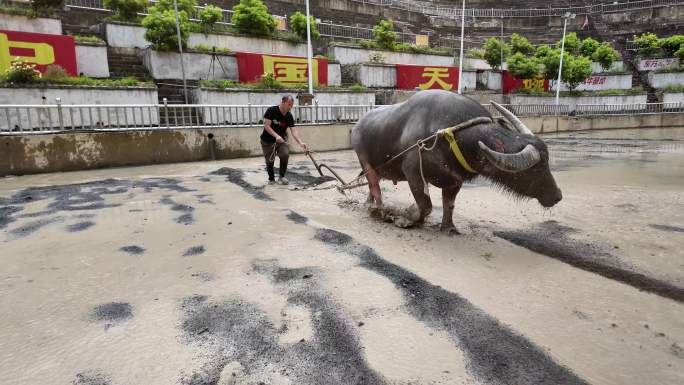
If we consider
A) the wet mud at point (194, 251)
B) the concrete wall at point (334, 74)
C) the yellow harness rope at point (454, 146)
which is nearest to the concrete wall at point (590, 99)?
the concrete wall at point (334, 74)

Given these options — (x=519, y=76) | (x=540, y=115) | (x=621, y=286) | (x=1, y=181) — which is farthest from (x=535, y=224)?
(x=519, y=76)

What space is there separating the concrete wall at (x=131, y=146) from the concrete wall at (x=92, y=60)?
7.51m

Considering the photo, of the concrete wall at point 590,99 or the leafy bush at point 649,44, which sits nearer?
the concrete wall at point 590,99

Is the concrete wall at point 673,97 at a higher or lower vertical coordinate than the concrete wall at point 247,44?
lower

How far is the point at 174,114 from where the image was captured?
10688 mm

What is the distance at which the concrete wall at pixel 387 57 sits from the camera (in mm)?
22219

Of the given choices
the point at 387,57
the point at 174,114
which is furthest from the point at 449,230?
the point at 387,57

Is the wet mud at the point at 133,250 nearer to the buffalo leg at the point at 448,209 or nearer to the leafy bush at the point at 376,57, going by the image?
the buffalo leg at the point at 448,209

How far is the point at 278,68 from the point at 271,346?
16.2m

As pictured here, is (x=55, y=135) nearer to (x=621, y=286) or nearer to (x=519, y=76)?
(x=621, y=286)

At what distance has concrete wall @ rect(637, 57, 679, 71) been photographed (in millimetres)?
28583

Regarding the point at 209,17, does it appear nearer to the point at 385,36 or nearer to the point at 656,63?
the point at 385,36

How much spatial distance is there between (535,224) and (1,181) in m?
8.95

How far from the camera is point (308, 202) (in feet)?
19.1
